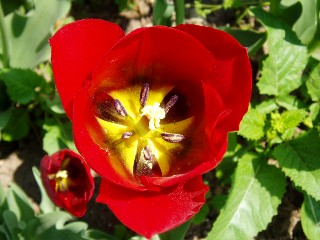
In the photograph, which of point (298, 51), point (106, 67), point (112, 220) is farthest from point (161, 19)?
point (112, 220)

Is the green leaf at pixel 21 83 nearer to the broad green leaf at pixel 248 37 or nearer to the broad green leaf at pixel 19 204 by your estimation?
the broad green leaf at pixel 19 204

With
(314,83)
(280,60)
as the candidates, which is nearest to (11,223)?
(280,60)

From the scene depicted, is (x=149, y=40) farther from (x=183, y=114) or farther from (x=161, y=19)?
(x=161, y=19)

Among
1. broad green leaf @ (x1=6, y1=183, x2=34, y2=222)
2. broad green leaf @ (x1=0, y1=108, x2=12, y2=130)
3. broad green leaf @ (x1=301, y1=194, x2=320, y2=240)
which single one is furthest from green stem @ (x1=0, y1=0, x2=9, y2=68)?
broad green leaf @ (x1=301, y1=194, x2=320, y2=240)

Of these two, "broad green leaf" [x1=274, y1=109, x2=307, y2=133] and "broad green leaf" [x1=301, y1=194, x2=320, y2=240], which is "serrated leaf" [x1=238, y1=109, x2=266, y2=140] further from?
"broad green leaf" [x1=301, y1=194, x2=320, y2=240]

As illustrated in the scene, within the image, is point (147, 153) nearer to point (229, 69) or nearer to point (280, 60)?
point (229, 69)

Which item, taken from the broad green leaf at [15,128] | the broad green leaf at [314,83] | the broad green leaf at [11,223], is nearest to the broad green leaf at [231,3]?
the broad green leaf at [314,83]
